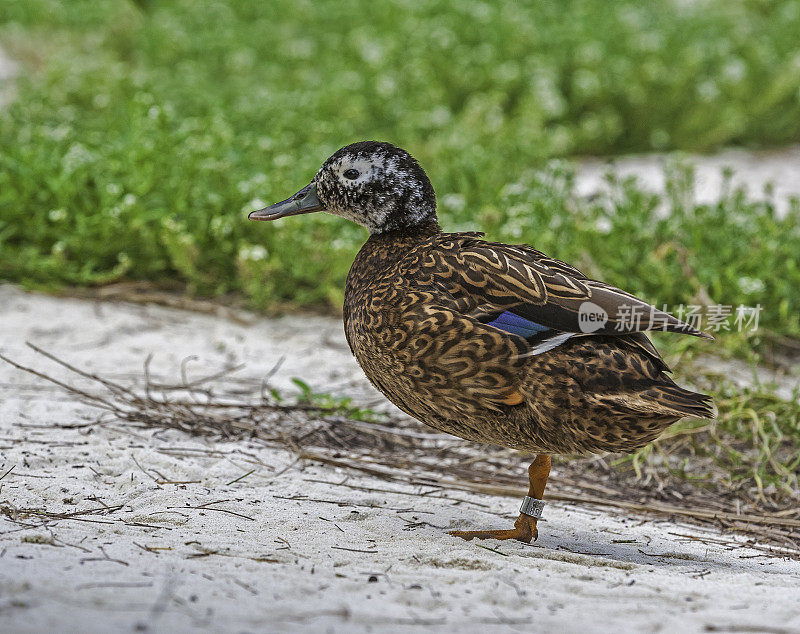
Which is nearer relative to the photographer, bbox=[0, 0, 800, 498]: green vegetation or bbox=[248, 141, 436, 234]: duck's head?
bbox=[248, 141, 436, 234]: duck's head

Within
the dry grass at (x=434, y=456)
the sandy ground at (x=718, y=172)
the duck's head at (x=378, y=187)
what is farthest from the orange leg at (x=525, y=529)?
the sandy ground at (x=718, y=172)

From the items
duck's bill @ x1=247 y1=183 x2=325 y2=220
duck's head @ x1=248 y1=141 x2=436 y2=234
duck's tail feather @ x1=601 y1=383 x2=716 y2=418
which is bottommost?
duck's tail feather @ x1=601 y1=383 x2=716 y2=418

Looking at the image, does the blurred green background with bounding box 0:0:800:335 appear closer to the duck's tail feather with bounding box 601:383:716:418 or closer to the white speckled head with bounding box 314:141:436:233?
the white speckled head with bounding box 314:141:436:233

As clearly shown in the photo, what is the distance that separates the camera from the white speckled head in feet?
10.8

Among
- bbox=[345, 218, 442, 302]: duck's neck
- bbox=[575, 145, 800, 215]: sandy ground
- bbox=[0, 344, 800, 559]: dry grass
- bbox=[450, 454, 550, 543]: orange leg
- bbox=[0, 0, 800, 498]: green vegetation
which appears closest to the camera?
bbox=[450, 454, 550, 543]: orange leg

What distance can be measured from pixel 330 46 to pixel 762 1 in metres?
5.62

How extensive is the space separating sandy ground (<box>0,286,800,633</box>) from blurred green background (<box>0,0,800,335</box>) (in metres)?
1.07

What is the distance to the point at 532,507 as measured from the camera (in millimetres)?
3164

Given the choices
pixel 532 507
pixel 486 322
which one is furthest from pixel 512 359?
pixel 532 507

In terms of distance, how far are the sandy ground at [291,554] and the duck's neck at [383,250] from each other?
76 centimetres

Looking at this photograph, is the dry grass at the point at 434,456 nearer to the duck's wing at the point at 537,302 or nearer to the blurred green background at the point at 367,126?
the duck's wing at the point at 537,302

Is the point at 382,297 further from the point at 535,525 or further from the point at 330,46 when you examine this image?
the point at 330,46

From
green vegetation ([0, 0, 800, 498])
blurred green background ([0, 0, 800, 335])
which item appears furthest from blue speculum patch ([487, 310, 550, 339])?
blurred green background ([0, 0, 800, 335])

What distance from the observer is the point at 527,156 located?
700 centimetres
